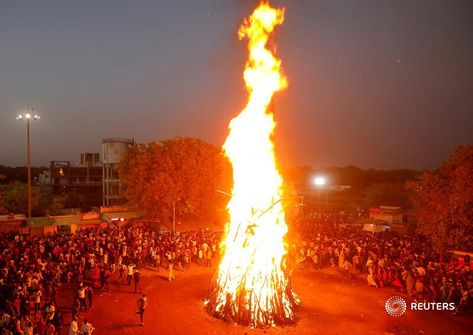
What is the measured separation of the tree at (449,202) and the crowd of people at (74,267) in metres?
12.1

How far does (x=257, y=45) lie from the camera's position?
14578 mm

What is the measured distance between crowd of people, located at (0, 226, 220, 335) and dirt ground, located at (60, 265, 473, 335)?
834 mm

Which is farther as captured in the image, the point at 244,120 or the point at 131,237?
the point at 131,237

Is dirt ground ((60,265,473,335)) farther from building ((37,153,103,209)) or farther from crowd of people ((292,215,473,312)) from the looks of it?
building ((37,153,103,209))

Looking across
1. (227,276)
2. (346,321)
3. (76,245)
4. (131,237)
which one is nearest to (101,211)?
(131,237)

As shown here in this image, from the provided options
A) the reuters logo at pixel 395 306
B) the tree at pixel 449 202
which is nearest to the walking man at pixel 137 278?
the reuters logo at pixel 395 306

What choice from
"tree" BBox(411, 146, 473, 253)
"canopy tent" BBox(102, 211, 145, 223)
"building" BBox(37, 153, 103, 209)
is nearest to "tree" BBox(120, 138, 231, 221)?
"canopy tent" BBox(102, 211, 145, 223)

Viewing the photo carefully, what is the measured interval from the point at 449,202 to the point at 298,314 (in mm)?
10957

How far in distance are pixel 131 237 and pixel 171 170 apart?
913 centimetres

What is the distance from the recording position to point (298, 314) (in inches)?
576

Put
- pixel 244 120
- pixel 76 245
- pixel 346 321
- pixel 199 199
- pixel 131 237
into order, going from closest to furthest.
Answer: pixel 346 321, pixel 244 120, pixel 76 245, pixel 131 237, pixel 199 199

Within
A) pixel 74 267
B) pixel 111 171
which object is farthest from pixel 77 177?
pixel 74 267

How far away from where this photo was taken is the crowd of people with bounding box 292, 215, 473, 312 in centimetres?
1598

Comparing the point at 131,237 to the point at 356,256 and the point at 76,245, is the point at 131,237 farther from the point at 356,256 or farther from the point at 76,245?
the point at 356,256
